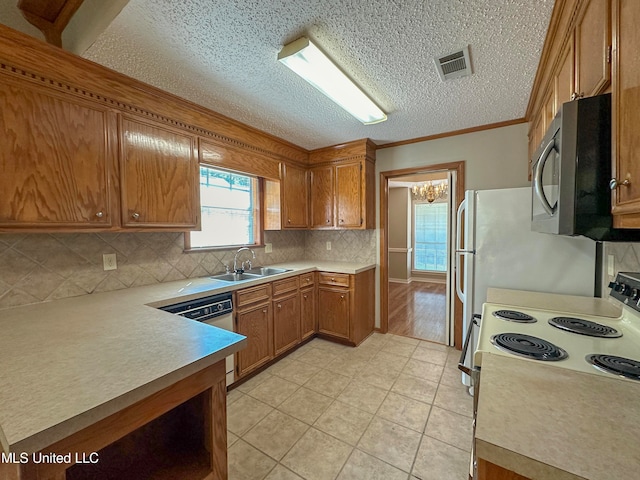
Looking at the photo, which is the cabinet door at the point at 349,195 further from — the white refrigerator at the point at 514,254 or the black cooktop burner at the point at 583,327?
the black cooktop burner at the point at 583,327

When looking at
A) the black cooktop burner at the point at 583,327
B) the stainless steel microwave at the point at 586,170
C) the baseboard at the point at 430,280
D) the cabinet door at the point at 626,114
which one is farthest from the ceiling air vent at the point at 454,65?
the baseboard at the point at 430,280

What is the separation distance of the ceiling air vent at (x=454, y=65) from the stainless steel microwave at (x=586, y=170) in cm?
97

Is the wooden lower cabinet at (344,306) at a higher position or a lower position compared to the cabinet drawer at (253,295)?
lower

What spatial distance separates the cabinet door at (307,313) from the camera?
2.96 m

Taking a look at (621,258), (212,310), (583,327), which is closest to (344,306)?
(212,310)

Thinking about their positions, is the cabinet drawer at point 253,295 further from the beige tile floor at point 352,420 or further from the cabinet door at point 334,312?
the cabinet door at point 334,312

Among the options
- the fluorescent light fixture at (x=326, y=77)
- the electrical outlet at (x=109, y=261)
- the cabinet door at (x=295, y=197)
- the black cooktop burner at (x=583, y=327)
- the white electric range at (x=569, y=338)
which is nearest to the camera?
the white electric range at (x=569, y=338)

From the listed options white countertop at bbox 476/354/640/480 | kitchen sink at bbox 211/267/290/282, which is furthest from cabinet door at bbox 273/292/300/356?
white countertop at bbox 476/354/640/480

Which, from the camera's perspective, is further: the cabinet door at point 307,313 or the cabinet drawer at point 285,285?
the cabinet door at point 307,313

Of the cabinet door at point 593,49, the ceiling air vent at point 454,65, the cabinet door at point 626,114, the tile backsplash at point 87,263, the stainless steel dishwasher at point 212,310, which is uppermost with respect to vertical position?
the ceiling air vent at point 454,65

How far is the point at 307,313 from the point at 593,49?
284cm

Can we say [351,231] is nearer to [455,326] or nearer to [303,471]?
[455,326]

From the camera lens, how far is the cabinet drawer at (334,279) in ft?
9.77

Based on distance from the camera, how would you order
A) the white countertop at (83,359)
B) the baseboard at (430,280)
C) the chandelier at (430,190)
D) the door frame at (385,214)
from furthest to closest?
the baseboard at (430,280)
the chandelier at (430,190)
the door frame at (385,214)
the white countertop at (83,359)
